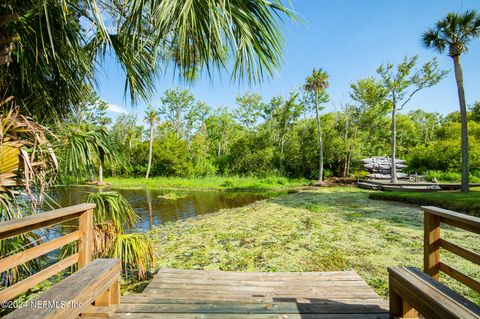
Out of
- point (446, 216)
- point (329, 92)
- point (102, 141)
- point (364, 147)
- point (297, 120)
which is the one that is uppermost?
point (329, 92)

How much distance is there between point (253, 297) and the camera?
2.08 m

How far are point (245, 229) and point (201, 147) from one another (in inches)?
664

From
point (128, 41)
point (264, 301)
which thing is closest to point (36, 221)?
point (128, 41)

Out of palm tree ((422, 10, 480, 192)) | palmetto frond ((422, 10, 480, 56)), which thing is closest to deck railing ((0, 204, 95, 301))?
palm tree ((422, 10, 480, 192))

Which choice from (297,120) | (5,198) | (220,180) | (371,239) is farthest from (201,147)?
(5,198)

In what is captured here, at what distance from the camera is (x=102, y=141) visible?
2256 mm

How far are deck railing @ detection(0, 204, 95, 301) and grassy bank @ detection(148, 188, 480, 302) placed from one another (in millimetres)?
2048

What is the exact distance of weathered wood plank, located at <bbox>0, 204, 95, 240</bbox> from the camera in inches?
43.5

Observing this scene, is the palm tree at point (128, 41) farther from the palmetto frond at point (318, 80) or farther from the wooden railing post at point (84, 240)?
the palmetto frond at point (318, 80)

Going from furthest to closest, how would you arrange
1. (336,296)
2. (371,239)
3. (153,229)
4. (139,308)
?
(153,229) < (371,239) < (336,296) < (139,308)

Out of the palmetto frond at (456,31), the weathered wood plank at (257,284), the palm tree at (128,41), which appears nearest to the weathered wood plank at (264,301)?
the weathered wood plank at (257,284)

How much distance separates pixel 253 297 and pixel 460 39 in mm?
11715

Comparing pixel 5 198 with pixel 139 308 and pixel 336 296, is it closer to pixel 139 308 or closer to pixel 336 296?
pixel 139 308

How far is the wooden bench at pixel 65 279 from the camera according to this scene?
1.06m
